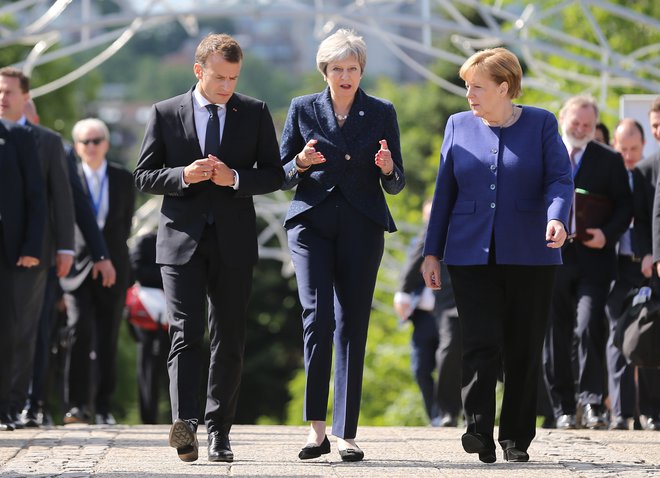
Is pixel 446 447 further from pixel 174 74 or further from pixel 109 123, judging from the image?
pixel 174 74

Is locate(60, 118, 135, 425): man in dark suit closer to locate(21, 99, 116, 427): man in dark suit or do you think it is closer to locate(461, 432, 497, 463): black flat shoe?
locate(21, 99, 116, 427): man in dark suit

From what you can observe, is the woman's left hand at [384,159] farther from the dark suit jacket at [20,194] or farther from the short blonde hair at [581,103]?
the short blonde hair at [581,103]

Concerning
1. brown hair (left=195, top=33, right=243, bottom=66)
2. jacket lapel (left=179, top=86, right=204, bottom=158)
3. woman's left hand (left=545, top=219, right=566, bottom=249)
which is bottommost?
woman's left hand (left=545, top=219, right=566, bottom=249)

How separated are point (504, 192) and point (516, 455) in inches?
51.7

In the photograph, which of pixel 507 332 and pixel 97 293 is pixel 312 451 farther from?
pixel 97 293

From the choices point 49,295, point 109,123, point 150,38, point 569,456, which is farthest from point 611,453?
point 150,38

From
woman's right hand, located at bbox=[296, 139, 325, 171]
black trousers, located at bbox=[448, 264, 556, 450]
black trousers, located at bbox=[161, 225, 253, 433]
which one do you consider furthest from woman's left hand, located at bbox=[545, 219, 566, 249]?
black trousers, located at bbox=[161, 225, 253, 433]

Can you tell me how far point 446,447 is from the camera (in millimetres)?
9664

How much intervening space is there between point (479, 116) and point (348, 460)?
73.4 inches

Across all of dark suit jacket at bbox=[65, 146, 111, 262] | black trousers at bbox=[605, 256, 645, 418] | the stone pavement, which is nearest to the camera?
the stone pavement

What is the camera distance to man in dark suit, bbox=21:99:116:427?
12.3m

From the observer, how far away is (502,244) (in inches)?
341

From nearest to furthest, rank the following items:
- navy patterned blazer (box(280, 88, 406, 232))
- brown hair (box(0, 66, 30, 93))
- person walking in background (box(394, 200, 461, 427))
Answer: navy patterned blazer (box(280, 88, 406, 232)), brown hair (box(0, 66, 30, 93)), person walking in background (box(394, 200, 461, 427))

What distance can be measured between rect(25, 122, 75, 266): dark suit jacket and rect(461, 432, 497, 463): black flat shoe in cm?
384
